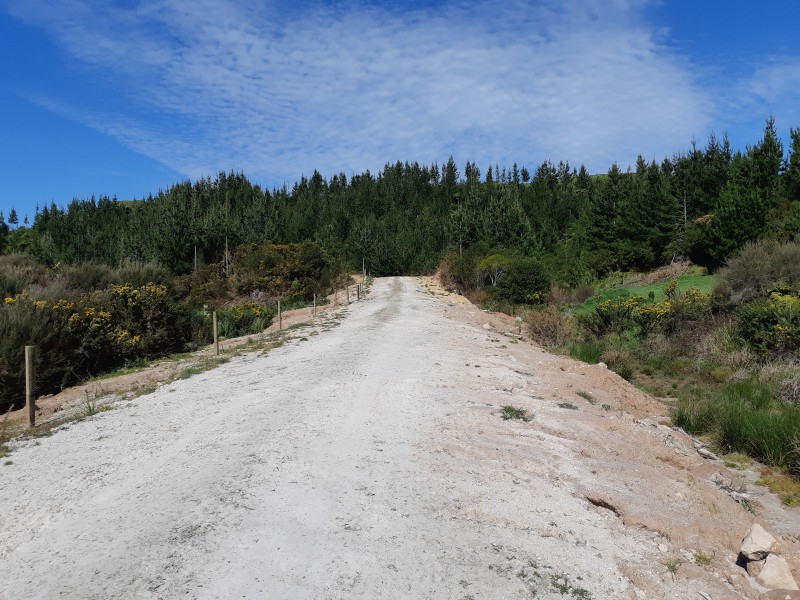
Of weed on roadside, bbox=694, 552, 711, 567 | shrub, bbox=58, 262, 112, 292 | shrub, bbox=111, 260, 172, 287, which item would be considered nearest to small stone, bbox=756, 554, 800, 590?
weed on roadside, bbox=694, 552, 711, 567

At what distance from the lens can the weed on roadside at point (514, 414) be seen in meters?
8.35

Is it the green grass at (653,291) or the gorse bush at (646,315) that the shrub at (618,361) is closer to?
the gorse bush at (646,315)

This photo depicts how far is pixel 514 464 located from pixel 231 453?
3412 millimetres

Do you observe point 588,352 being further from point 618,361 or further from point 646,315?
point 646,315

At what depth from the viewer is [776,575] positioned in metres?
4.46

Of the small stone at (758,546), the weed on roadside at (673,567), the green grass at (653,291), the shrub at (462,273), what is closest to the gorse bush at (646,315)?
the green grass at (653,291)

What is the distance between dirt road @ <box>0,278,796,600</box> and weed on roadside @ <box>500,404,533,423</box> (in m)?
0.14

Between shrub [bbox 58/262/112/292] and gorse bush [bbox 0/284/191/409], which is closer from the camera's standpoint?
gorse bush [bbox 0/284/191/409]

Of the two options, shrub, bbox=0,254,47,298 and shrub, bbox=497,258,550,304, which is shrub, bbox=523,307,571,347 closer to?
shrub, bbox=497,258,550,304

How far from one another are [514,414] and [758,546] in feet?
13.4

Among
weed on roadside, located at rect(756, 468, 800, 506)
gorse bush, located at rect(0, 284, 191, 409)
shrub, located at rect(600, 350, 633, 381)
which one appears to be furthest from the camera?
shrub, located at rect(600, 350, 633, 381)

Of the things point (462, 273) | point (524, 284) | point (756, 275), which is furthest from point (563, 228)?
point (756, 275)

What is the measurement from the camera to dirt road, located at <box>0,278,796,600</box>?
410cm

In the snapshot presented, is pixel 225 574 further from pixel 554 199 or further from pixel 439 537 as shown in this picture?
pixel 554 199
